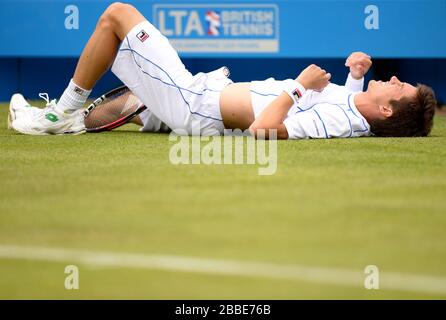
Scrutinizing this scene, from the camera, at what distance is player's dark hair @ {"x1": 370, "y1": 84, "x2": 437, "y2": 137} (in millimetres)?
5574

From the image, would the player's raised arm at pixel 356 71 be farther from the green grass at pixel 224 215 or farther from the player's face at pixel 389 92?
the green grass at pixel 224 215

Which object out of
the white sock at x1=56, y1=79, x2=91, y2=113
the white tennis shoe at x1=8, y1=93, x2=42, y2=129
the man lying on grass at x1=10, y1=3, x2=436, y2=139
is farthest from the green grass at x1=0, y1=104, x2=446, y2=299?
the white tennis shoe at x1=8, y1=93, x2=42, y2=129

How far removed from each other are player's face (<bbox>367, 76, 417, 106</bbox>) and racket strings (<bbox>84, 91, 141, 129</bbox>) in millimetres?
1406

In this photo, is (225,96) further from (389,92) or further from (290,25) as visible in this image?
(290,25)

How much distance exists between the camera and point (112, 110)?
616 centimetres

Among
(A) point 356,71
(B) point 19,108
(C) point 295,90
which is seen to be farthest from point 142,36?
(A) point 356,71

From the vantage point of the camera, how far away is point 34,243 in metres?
3.14

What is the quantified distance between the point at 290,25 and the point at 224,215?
5.14 metres

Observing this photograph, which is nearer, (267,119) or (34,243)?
(34,243)

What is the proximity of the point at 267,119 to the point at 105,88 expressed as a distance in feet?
16.0

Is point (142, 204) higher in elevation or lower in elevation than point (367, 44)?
lower
